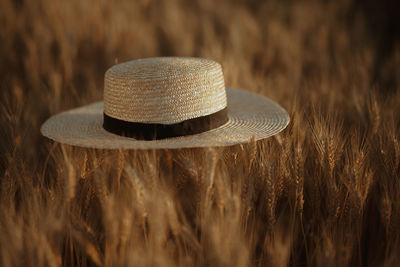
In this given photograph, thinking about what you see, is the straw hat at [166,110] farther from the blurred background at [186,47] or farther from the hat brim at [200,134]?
the blurred background at [186,47]

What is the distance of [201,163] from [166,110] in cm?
31

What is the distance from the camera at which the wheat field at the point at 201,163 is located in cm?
118

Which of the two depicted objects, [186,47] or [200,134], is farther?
[186,47]

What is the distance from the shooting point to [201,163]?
57.9 inches

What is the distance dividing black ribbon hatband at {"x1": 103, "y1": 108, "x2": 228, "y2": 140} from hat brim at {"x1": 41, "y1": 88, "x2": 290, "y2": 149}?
2cm

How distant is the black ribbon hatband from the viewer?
162cm

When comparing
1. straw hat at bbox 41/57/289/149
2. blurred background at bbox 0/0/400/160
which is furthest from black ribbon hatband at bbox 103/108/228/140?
blurred background at bbox 0/0/400/160

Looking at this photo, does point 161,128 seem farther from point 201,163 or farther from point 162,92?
point 201,163

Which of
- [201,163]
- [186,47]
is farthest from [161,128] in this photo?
[186,47]

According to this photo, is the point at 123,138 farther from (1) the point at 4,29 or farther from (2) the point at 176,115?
(1) the point at 4,29

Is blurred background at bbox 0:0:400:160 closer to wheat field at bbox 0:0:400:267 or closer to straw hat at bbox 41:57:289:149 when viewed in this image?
wheat field at bbox 0:0:400:267

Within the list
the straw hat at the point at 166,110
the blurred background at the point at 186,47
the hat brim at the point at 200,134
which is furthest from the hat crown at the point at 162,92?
the blurred background at the point at 186,47

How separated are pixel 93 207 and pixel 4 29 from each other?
2436 millimetres

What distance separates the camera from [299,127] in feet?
5.74
